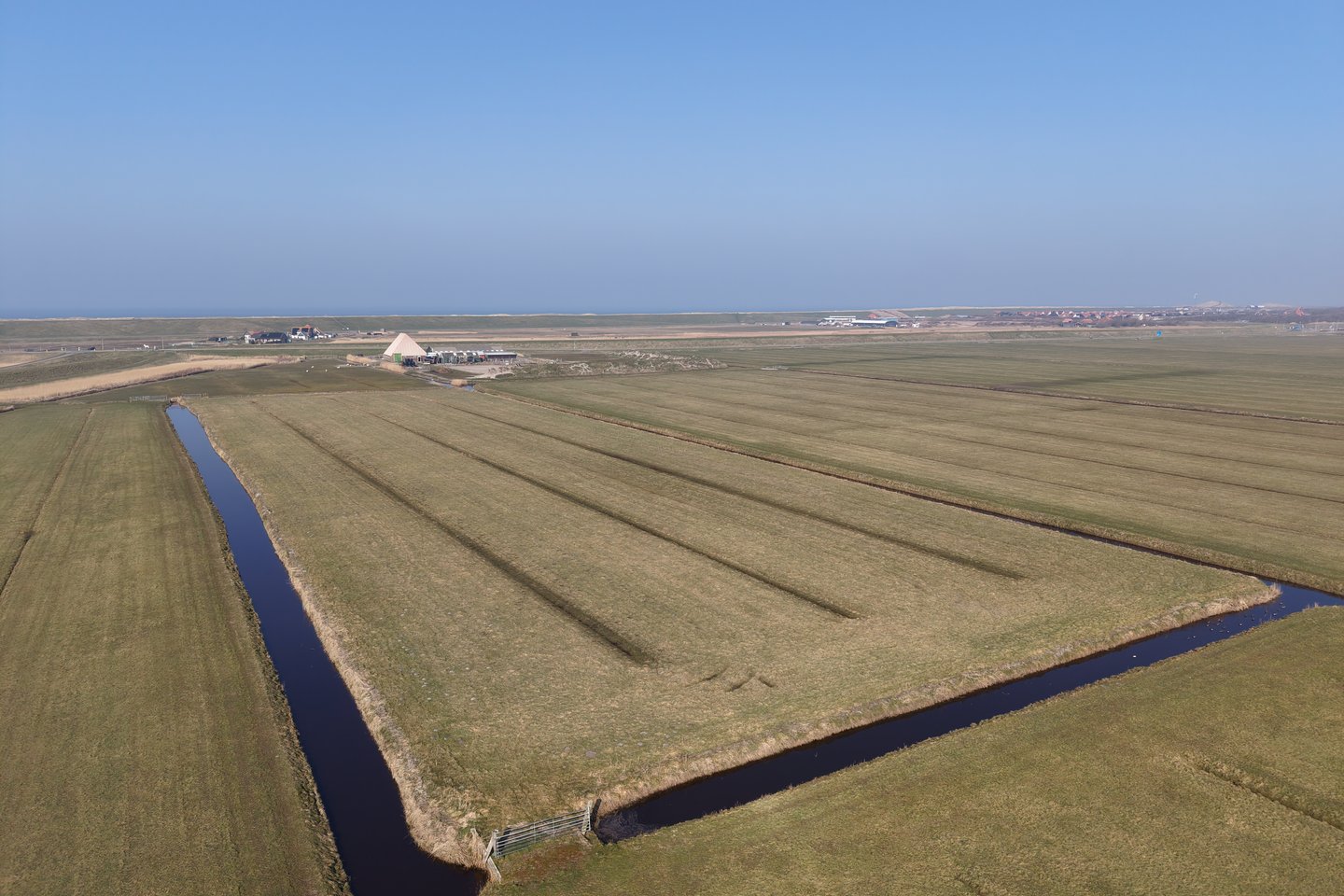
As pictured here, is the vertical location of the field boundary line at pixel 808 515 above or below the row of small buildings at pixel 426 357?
below

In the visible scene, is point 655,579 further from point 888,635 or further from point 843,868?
point 843,868

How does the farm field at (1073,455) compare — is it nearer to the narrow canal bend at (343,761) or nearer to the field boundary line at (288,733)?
the narrow canal bend at (343,761)

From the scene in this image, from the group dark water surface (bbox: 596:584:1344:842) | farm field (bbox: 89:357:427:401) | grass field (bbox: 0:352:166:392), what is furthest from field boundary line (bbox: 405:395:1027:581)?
grass field (bbox: 0:352:166:392)

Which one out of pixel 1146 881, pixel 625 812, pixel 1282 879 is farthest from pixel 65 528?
pixel 1282 879

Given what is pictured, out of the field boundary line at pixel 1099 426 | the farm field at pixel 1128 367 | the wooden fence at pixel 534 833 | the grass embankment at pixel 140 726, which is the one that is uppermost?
the farm field at pixel 1128 367

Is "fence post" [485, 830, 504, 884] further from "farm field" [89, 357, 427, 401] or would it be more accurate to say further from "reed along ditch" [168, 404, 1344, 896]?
"farm field" [89, 357, 427, 401]

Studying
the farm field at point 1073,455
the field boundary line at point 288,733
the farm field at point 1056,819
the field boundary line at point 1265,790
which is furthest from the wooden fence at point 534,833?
the farm field at point 1073,455
